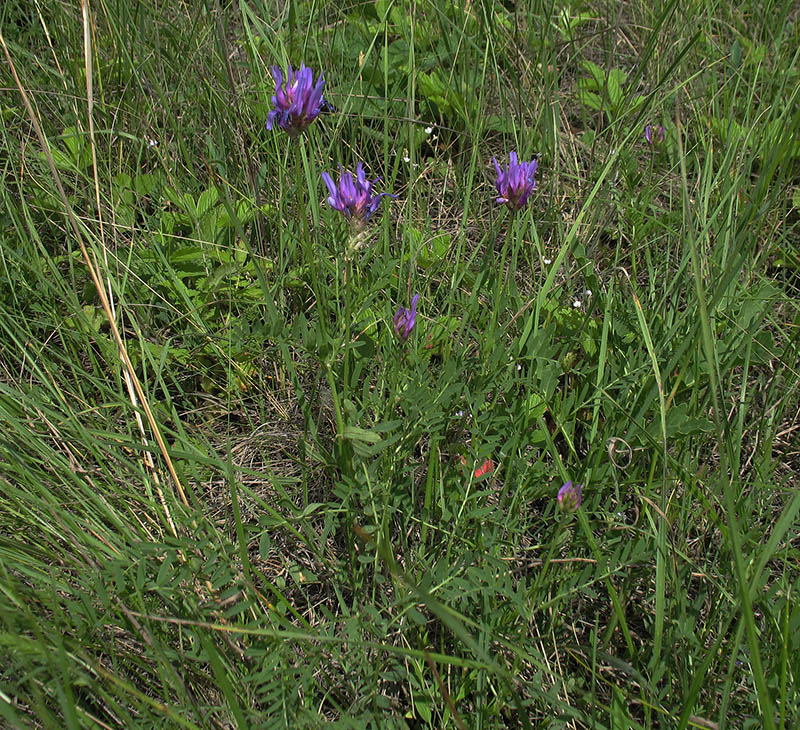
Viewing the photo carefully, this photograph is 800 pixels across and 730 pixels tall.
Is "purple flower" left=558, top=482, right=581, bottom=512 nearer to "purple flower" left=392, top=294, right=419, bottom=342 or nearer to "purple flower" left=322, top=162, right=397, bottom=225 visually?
"purple flower" left=392, top=294, right=419, bottom=342

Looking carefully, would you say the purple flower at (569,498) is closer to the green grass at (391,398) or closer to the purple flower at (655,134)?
the green grass at (391,398)

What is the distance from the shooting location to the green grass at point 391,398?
123 cm

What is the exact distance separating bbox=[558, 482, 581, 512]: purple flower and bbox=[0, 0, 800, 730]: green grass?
6cm

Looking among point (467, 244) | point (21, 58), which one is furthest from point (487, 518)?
point (21, 58)

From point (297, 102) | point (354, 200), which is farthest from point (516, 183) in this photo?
point (297, 102)

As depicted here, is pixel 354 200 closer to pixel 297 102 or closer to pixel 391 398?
pixel 297 102

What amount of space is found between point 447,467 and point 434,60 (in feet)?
4.70

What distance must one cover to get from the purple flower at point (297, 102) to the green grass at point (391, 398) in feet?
0.50

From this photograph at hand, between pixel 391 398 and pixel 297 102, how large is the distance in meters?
0.57

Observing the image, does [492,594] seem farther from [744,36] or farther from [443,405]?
[744,36]

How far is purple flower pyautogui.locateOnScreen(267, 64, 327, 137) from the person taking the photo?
125 cm

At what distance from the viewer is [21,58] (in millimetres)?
2113

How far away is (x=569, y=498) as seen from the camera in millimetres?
1263

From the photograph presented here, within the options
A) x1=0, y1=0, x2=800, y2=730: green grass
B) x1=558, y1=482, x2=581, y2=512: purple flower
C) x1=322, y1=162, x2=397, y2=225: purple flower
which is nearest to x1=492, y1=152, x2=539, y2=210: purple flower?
x1=0, y1=0, x2=800, y2=730: green grass
